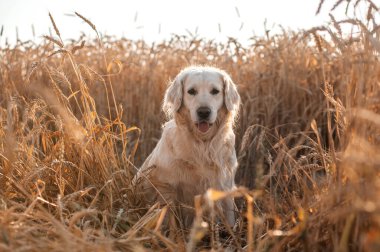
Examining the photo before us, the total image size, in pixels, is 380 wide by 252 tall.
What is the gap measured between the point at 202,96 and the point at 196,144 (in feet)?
1.11

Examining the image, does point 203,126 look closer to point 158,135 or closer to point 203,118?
point 203,118

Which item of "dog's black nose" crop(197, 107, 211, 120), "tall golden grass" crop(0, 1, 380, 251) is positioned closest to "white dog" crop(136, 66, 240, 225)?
"dog's black nose" crop(197, 107, 211, 120)

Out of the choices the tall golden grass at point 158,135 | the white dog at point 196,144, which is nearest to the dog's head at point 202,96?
the white dog at point 196,144

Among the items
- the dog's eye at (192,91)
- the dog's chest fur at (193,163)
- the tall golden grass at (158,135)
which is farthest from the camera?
the dog's eye at (192,91)

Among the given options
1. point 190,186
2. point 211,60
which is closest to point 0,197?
point 190,186

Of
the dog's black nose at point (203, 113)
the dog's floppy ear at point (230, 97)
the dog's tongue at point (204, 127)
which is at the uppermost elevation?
the dog's floppy ear at point (230, 97)

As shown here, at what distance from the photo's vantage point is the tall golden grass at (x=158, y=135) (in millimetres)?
1801

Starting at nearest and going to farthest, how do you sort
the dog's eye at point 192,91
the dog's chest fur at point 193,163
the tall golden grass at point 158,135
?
the tall golden grass at point 158,135 → the dog's chest fur at point 193,163 → the dog's eye at point 192,91

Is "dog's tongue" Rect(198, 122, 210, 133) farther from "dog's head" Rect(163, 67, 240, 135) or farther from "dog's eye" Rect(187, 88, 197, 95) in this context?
"dog's eye" Rect(187, 88, 197, 95)

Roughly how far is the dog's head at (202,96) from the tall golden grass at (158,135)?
0.33 metres

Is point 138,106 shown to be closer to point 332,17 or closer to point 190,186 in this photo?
point 190,186

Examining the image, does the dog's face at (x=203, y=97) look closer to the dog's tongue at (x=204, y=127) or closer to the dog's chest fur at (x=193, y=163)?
the dog's tongue at (x=204, y=127)

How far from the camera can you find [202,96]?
11.3ft

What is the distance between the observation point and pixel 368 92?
200 cm
